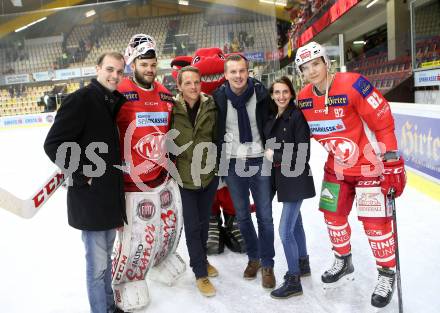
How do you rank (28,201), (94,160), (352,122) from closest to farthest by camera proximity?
1. (28,201)
2. (94,160)
3. (352,122)

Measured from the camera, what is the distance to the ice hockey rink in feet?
7.02

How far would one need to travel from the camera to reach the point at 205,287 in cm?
230

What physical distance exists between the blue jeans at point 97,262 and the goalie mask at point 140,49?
2.89ft

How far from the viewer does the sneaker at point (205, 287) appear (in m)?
2.28

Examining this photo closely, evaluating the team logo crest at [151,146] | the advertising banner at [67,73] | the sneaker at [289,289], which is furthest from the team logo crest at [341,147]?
the advertising banner at [67,73]

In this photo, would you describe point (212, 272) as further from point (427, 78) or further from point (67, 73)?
point (67, 73)

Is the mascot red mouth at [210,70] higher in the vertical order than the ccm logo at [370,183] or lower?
higher

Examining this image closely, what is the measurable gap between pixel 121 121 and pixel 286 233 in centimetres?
104

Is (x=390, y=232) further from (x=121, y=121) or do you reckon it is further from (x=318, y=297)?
(x=121, y=121)

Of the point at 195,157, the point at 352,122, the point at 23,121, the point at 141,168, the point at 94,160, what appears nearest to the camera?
the point at 94,160

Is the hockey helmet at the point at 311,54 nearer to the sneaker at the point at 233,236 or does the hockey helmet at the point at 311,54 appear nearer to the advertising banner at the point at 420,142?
the sneaker at the point at 233,236

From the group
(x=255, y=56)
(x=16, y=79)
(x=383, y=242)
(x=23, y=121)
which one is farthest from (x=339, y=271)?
(x=16, y=79)

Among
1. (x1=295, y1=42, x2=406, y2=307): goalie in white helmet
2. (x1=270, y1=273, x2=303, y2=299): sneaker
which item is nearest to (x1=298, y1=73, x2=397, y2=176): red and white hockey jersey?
(x1=295, y1=42, x2=406, y2=307): goalie in white helmet

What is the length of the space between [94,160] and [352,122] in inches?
48.1
